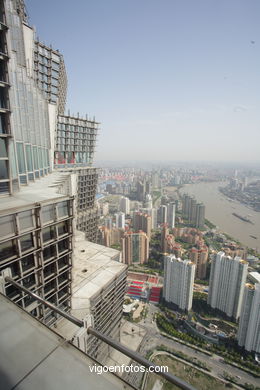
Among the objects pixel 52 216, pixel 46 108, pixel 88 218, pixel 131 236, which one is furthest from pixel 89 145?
pixel 131 236

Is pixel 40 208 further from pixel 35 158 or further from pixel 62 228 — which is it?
pixel 35 158

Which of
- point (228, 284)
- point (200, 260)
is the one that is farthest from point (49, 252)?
point (200, 260)

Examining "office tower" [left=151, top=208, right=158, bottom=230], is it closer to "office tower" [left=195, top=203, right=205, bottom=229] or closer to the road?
"office tower" [left=195, top=203, right=205, bottom=229]

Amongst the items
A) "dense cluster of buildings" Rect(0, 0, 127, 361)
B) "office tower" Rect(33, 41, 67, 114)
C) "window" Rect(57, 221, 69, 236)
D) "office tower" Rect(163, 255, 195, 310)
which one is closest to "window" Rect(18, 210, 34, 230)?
"dense cluster of buildings" Rect(0, 0, 127, 361)

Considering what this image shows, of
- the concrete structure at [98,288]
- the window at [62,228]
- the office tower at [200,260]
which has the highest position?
the window at [62,228]

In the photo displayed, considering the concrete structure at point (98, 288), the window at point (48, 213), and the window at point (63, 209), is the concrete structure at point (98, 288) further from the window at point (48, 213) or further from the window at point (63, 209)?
the window at point (48, 213)

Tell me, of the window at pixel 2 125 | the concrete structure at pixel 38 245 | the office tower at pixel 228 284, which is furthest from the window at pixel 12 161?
the office tower at pixel 228 284
